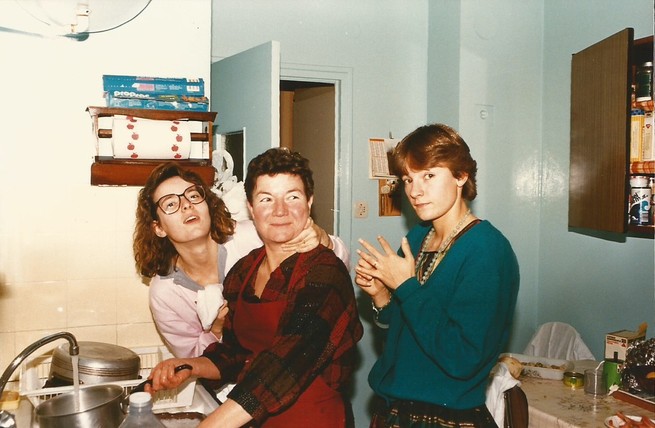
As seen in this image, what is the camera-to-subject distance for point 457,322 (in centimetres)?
144

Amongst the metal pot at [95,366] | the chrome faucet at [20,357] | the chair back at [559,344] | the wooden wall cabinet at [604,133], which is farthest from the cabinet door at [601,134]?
the chrome faucet at [20,357]

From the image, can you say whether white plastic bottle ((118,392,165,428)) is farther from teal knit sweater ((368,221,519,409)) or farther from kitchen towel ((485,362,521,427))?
kitchen towel ((485,362,521,427))

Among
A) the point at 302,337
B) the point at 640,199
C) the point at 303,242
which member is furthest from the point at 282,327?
the point at 640,199

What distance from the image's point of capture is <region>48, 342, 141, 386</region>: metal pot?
1.74 m

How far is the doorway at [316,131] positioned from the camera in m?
3.54

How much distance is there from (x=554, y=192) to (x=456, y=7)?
108 cm

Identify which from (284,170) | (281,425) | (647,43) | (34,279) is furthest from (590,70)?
(34,279)

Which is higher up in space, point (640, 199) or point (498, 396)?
point (640, 199)

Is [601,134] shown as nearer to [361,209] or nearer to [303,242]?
[361,209]

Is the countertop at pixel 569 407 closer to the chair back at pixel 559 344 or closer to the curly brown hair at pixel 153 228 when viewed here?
the chair back at pixel 559 344

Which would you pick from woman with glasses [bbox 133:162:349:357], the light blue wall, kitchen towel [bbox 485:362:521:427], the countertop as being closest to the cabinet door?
the light blue wall

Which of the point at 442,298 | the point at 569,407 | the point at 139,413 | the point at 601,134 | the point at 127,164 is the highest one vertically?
the point at 601,134

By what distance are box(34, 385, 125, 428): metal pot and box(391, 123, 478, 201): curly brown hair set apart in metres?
0.94

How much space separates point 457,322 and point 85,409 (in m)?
0.90
